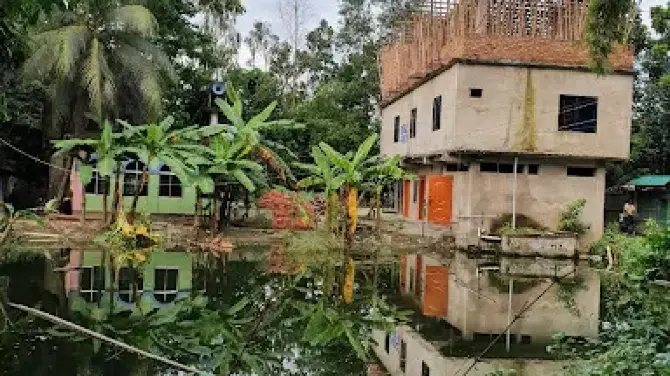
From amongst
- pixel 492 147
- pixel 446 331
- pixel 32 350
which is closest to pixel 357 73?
pixel 492 147

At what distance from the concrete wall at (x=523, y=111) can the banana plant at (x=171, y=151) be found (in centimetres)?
723

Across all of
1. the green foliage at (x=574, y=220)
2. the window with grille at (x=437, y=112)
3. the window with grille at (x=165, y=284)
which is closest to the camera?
the window with grille at (x=165, y=284)

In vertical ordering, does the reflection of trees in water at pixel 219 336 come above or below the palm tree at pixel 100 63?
below

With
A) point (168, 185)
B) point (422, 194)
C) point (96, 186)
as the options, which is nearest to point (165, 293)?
point (168, 185)

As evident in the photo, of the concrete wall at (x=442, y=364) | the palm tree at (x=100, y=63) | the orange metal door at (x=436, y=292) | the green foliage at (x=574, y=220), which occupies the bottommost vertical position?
the concrete wall at (x=442, y=364)

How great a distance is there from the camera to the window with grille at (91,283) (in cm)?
1235

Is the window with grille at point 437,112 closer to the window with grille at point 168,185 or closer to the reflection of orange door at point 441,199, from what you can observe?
the reflection of orange door at point 441,199

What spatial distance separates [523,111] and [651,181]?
1071cm

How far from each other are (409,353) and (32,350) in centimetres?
451

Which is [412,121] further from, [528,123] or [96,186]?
[96,186]

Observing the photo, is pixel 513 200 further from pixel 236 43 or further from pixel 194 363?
pixel 236 43

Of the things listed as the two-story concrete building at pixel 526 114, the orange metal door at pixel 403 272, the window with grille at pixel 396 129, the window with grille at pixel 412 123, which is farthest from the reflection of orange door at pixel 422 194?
the orange metal door at pixel 403 272

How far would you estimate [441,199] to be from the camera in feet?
80.4

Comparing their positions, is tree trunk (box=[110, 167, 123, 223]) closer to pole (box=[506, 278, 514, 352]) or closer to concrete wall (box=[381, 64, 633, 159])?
concrete wall (box=[381, 64, 633, 159])
